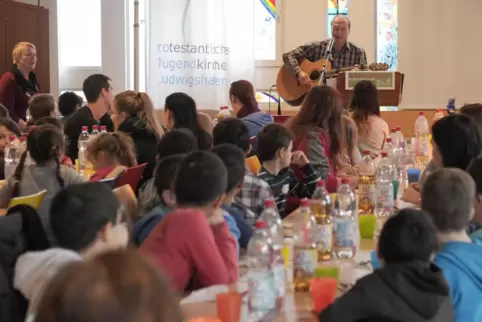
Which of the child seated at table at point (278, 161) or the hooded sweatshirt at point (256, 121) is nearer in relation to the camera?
the child seated at table at point (278, 161)

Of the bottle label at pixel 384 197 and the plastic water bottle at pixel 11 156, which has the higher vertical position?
the plastic water bottle at pixel 11 156

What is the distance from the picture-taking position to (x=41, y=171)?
→ 3553mm

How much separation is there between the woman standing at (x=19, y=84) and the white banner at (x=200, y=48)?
127cm

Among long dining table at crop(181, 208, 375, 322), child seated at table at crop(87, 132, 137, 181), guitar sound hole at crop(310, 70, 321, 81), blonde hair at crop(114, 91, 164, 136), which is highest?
guitar sound hole at crop(310, 70, 321, 81)

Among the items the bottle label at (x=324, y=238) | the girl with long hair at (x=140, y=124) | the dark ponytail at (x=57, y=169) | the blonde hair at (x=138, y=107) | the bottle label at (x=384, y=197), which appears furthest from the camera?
the blonde hair at (x=138, y=107)

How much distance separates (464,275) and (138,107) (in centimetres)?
326

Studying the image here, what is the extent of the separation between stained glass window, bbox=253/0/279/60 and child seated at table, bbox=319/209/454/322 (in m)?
7.49

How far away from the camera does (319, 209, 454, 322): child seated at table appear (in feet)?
5.87

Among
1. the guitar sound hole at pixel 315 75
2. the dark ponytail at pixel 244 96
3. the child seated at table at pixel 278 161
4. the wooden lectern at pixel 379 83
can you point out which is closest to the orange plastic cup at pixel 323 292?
the child seated at table at pixel 278 161

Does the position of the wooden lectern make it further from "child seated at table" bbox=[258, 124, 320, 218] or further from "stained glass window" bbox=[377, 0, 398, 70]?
"child seated at table" bbox=[258, 124, 320, 218]

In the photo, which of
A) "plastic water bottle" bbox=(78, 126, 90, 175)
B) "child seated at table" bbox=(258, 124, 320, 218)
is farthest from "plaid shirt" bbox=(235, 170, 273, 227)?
"plastic water bottle" bbox=(78, 126, 90, 175)

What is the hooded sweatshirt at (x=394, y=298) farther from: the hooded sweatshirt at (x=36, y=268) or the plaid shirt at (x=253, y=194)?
the plaid shirt at (x=253, y=194)

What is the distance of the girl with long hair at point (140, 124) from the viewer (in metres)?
4.73

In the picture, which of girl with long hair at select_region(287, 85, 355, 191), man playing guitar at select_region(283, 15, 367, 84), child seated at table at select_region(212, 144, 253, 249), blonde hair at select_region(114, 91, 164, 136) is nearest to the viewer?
child seated at table at select_region(212, 144, 253, 249)
